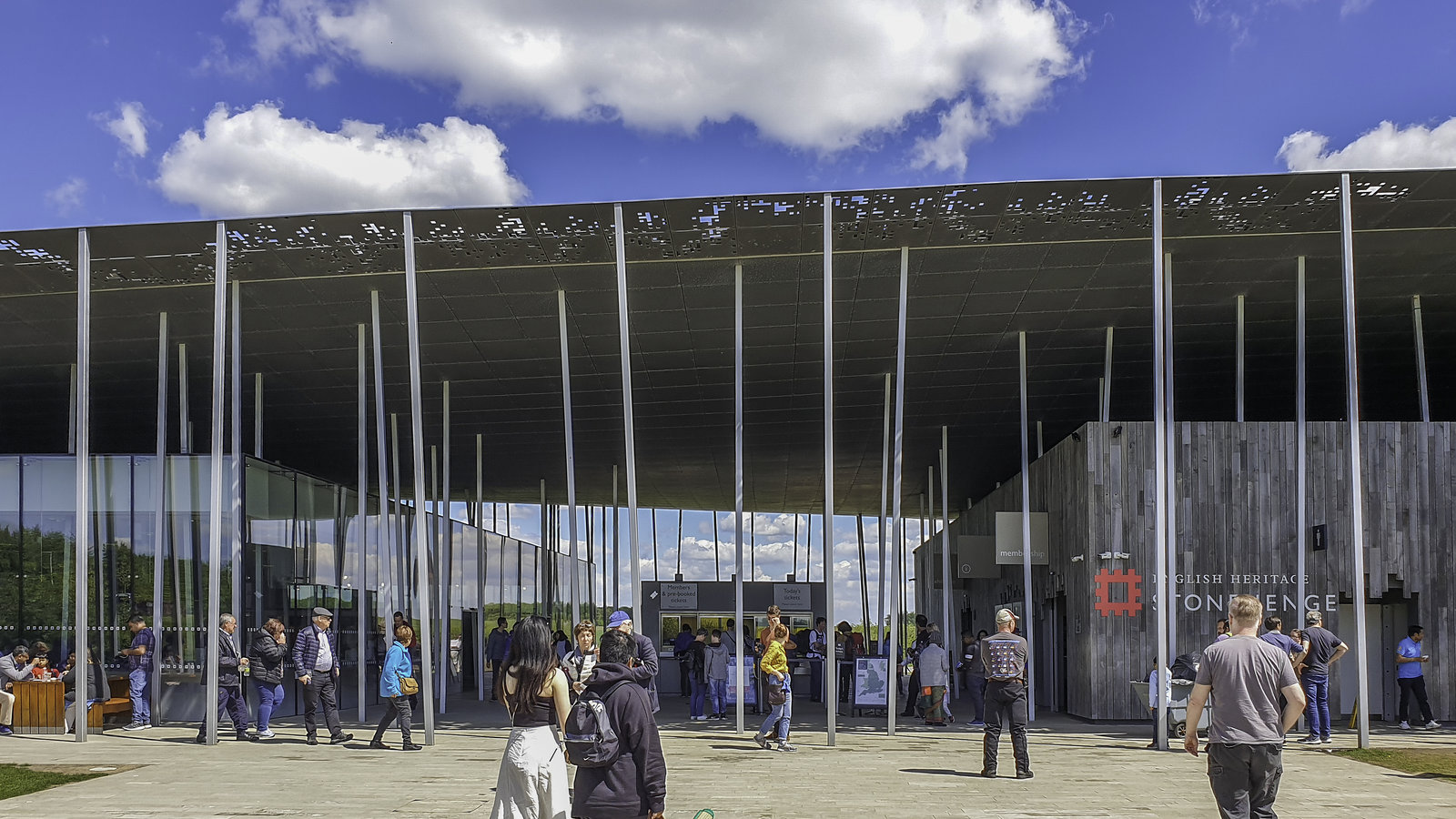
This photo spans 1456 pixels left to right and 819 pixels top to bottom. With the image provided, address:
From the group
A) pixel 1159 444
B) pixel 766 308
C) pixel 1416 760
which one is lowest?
pixel 1416 760

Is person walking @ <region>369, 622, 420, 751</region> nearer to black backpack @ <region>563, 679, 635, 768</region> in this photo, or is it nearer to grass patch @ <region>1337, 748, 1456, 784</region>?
black backpack @ <region>563, 679, 635, 768</region>

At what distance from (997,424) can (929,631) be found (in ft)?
34.9

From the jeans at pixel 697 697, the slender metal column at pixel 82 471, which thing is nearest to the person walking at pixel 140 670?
the slender metal column at pixel 82 471

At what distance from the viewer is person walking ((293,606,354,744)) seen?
44.8 ft

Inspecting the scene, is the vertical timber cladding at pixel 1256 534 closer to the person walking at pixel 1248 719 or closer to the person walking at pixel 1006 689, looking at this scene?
the person walking at pixel 1006 689

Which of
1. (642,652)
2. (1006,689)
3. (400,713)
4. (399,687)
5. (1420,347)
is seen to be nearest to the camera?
(642,652)

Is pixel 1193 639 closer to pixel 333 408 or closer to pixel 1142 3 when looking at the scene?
pixel 1142 3

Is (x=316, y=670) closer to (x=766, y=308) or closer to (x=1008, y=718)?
(x=1008, y=718)

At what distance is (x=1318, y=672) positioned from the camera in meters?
13.5

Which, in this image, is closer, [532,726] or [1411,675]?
[532,726]

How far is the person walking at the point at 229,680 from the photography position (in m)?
14.2

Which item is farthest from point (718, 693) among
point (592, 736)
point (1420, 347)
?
point (592, 736)

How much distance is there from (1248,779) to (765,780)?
518 centimetres

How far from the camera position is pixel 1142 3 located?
11.9 m
